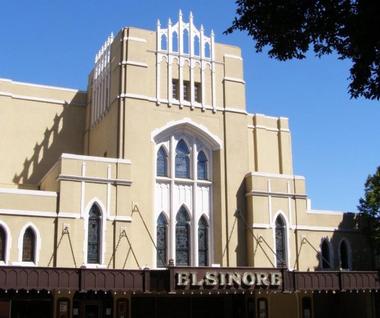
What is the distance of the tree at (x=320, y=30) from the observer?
39.0 feet

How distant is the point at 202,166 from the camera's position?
1308 inches

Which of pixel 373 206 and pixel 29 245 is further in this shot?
pixel 373 206

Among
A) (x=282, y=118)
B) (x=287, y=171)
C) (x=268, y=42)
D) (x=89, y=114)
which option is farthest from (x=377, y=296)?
(x=268, y=42)

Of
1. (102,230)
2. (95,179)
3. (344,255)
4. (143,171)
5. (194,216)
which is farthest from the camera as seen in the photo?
(344,255)

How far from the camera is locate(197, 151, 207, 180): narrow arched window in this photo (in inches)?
1298

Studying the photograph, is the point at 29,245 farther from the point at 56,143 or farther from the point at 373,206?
the point at 373,206

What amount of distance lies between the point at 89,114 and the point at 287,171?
1244cm

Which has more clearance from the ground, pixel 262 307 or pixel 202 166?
pixel 202 166

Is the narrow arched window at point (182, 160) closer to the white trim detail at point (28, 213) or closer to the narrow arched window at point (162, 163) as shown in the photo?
the narrow arched window at point (162, 163)

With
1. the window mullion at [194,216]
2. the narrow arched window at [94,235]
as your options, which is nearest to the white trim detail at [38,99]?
the window mullion at [194,216]

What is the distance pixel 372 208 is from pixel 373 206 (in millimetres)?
199

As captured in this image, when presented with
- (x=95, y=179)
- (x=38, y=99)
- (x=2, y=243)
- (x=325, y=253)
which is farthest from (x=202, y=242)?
(x=38, y=99)

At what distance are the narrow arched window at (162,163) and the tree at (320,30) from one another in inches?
757

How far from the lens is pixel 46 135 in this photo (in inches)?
1405
